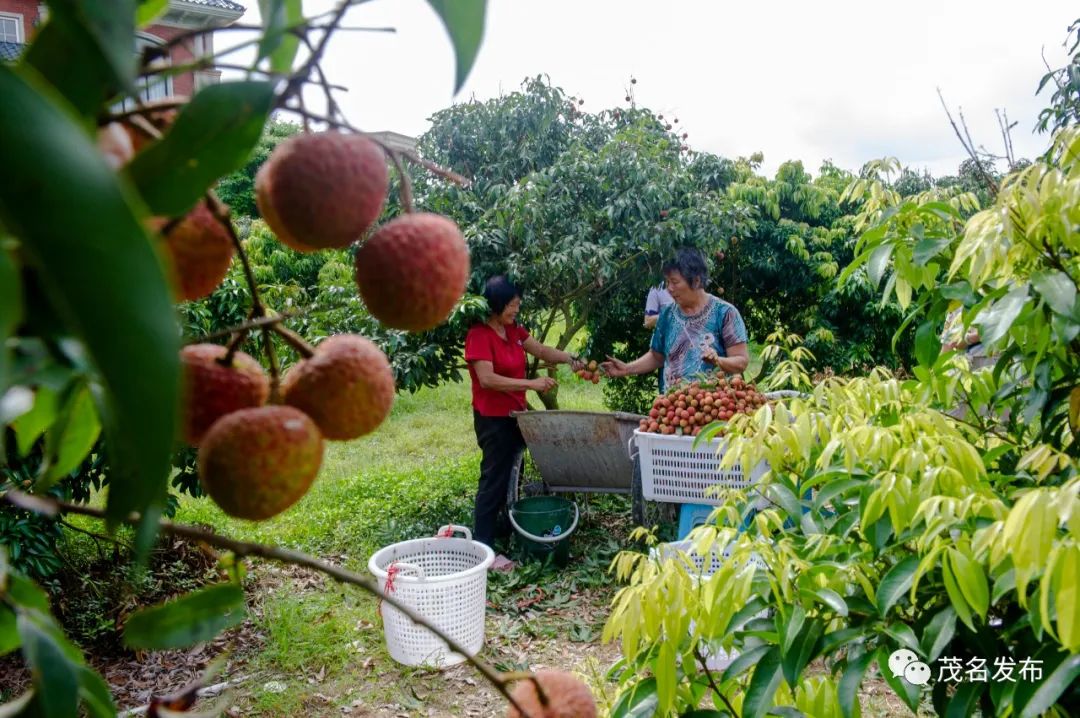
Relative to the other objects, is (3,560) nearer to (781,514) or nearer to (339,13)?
(339,13)

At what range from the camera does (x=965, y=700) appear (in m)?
1.16

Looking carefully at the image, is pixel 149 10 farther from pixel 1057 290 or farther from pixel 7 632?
pixel 1057 290

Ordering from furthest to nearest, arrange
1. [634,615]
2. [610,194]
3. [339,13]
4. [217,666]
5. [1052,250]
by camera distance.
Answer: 1. [610,194]
2. [1052,250]
3. [634,615]
4. [217,666]
5. [339,13]

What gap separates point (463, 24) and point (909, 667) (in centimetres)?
118

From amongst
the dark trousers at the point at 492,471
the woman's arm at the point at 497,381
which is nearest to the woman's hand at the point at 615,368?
the woman's arm at the point at 497,381

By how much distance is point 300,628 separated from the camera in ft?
10.1

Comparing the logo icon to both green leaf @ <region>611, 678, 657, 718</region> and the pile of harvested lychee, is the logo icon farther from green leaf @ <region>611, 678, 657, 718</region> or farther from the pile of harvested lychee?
the pile of harvested lychee

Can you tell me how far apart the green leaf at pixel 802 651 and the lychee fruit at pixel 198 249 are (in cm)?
98

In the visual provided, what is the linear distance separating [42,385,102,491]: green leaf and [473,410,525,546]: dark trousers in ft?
11.4

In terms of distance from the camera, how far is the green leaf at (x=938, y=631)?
1.14 meters

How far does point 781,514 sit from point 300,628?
207 cm

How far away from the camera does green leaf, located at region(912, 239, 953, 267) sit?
1553 millimetres

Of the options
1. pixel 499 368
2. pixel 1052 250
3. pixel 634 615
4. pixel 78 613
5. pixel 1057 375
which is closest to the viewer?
pixel 634 615

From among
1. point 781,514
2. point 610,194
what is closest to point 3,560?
point 781,514
